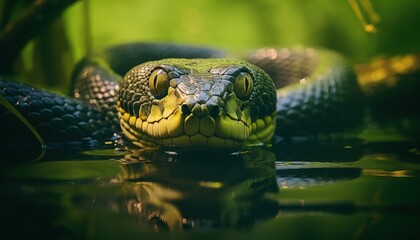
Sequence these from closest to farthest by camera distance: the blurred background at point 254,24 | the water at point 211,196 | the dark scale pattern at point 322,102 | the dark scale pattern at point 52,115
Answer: the water at point 211,196 → the dark scale pattern at point 52,115 → the dark scale pattern at point 322,102 → the blurred background at point 254,24

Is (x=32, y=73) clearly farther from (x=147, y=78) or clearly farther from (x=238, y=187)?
(x=238, y=187)

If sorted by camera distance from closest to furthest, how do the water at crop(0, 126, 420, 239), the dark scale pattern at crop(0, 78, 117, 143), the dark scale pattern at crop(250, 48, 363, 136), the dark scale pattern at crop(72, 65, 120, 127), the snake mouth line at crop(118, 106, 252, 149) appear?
the water at crop(0, 126, 420, 239) < the snake mouth line at crop(118, 106, 252, 149) < the dark scale pattern at crop(0, 78, 117, 143) < the dark scale pattern at crop(72, 65, 120, 127) < the dark scale pattern at crop(250, 48, 363, 136)

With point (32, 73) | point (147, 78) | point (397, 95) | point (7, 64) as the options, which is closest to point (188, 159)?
point (147, 78)

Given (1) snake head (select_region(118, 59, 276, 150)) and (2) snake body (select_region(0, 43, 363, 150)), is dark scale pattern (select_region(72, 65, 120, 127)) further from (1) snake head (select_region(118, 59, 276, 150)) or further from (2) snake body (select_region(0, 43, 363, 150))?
(1) snake head (select_region(118, 59, 276, 150))

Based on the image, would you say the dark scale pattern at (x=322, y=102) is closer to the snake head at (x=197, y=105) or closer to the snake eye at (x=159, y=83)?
the snake head at (x=197, y=105)

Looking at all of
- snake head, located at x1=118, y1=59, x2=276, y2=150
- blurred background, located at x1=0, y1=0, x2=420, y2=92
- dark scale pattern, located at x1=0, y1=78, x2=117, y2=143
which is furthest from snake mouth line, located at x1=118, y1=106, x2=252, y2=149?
blurred background, located at x1=0, y1=0, x2=420, y2=92

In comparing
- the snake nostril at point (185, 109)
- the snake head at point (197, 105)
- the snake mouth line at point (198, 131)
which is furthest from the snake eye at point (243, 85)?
the snake nostril at point (185, 109)
